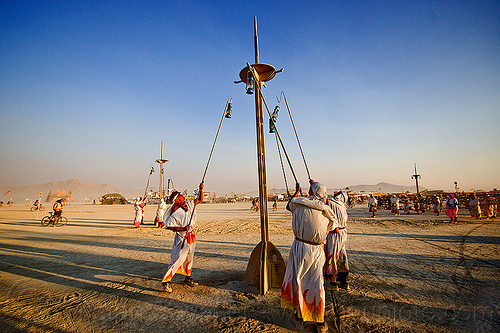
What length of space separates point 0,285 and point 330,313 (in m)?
6.50

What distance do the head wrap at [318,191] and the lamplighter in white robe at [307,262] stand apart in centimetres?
21

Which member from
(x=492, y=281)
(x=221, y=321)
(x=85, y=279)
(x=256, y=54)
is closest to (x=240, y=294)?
(x=221, y=321)

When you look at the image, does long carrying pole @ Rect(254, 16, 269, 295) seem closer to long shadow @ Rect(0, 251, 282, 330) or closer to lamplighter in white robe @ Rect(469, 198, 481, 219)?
long shadow @ Rect(0, 251, 282, 330)

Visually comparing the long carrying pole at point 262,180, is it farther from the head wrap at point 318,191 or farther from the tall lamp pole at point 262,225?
the head wrap at point 318,191

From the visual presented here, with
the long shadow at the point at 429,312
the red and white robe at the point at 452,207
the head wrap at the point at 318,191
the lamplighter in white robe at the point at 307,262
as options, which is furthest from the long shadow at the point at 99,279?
the red and white robe at the point at 452,207

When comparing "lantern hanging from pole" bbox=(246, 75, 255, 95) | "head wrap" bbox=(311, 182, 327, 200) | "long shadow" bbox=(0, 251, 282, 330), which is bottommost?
"long shadow" bbox=(0, 251, 282, 330)

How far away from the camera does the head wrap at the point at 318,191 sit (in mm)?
3549

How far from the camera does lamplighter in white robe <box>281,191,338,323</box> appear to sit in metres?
3.10

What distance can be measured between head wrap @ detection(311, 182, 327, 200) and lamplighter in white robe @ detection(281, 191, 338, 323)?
21cm

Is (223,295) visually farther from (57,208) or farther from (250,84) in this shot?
(57,208)

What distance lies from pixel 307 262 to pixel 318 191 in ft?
3.51

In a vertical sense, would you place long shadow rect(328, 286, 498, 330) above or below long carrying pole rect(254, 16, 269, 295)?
below

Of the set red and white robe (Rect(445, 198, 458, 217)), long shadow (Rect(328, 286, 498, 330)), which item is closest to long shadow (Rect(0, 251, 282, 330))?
long shadow (Rect(328, 286, 498, 330))

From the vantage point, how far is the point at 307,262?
320 cm
